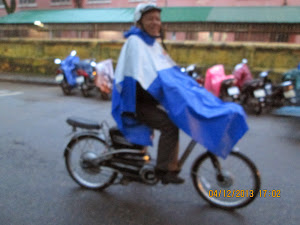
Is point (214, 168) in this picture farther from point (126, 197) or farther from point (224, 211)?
point (126, 197)

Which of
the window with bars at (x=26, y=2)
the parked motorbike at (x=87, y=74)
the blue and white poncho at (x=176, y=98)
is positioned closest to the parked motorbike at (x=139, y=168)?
the blue and white poncho at (x=176, y=98)

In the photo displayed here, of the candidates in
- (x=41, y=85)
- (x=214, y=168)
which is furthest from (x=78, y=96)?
(x=214, y=168)

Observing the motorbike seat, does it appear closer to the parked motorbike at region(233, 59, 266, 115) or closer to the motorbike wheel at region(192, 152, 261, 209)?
the motorbike wheel at region(192, 152, 261, 209)

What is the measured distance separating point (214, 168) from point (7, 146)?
3563 mm

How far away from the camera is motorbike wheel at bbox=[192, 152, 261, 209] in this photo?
2709 millimetres

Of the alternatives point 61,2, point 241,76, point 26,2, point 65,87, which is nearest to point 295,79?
point 241,76

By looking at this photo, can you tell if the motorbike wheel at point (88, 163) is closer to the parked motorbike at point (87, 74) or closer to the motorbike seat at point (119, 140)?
the motorbike seat at point (119, 140)

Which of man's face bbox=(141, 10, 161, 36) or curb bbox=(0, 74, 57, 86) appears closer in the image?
man's face bbox=(141, 10, 161, 36)

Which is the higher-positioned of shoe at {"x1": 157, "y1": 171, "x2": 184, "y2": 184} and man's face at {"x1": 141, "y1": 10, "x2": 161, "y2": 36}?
man's face at {"x1": 141, "y1": 10, "x2": 161, "y2": 36}

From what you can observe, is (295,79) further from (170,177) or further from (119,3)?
(119,3)

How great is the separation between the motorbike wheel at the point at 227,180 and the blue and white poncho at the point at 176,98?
0.33 m

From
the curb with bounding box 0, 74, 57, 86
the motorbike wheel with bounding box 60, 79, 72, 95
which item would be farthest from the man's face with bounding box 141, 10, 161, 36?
the curb with bounding box 0, 74, 57, 86

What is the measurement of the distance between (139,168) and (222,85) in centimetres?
473

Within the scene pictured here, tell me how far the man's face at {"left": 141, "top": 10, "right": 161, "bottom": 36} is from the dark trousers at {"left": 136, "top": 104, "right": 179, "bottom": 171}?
750mm
